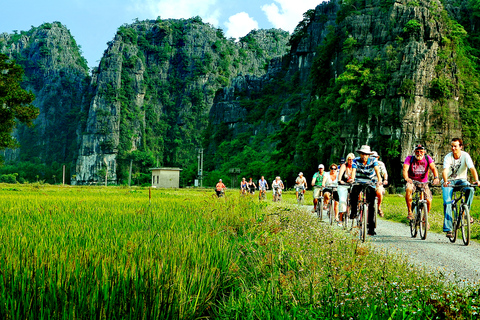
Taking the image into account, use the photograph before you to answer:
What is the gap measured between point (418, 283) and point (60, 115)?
202230 millimetres

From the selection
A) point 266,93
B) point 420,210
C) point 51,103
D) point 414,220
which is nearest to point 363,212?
point 420,210

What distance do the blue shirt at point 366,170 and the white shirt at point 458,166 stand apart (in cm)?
148

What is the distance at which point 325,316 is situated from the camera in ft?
11.5

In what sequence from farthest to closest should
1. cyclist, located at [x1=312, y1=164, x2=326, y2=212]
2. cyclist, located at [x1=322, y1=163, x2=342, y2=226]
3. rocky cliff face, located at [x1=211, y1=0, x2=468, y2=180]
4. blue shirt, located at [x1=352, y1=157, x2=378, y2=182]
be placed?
rocky cliff face, located at [x1=211, y1=0, x2=468, y2=180] < cyclist, located at [x1=312, y1=164, x2=326, y2=212] < cyclist, located at [x1=322, y1=163, x2=342, y2=226] < blue shirt, located at [x1=352, y1=157, x2=378, y2=182]

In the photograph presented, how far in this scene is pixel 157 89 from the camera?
17362 centimetres

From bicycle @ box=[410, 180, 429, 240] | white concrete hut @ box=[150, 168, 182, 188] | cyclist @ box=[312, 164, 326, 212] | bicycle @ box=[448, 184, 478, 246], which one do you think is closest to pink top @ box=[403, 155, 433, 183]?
bicycle @ box=[410, 180, 429, 240]

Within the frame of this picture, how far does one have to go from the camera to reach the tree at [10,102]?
31203 millimetres

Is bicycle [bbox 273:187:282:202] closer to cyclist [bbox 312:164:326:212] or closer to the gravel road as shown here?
cyclist [bbox 312:164:326:212]

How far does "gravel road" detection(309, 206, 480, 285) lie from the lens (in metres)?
5.96

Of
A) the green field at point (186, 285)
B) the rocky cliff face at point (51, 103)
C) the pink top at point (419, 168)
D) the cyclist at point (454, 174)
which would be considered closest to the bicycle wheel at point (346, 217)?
the pink top at point (419, 168)

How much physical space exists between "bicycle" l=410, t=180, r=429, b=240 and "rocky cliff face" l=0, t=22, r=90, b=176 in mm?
178358

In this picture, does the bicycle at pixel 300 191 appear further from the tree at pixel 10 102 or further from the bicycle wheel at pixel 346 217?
the tree at pixel 10 102

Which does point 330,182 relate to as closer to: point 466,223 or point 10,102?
point 466,223

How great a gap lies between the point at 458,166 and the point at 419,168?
0.82 meters
